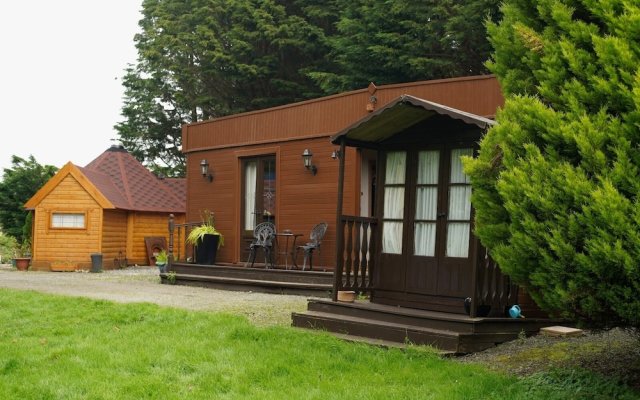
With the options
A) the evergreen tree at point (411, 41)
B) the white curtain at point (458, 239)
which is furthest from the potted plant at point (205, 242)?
the evergreen tree at point (411, 41)

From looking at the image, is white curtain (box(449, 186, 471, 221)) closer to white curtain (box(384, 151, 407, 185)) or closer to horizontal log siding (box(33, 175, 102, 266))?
white curtain (box(384, 151, 407, 185))

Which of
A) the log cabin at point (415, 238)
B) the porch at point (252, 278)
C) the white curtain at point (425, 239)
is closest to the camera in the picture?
the log cabin at point (415, 238)

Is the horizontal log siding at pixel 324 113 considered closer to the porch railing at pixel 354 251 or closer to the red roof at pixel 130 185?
the porch railing at pixel 354 251

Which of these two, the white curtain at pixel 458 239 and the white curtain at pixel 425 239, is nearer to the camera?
the white curtain at pixel 458 239

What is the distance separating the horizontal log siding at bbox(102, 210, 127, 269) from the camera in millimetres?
17062

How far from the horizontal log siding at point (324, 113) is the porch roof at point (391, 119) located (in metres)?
2.69

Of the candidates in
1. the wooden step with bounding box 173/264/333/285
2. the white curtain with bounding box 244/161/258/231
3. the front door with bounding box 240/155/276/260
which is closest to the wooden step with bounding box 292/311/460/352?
the wooden step with bounding box 173/264/333/285

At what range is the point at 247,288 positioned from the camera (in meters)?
11.7

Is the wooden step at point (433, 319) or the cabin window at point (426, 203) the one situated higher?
the cabin window at point (426, 203)

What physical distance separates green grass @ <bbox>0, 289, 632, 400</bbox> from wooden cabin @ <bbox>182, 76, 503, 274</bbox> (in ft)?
16.4

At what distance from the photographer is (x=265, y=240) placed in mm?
12383

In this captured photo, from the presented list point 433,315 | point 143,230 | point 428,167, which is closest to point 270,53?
point 143,230

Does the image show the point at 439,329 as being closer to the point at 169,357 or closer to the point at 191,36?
the point at 169,357

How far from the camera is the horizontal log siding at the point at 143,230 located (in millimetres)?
18578
